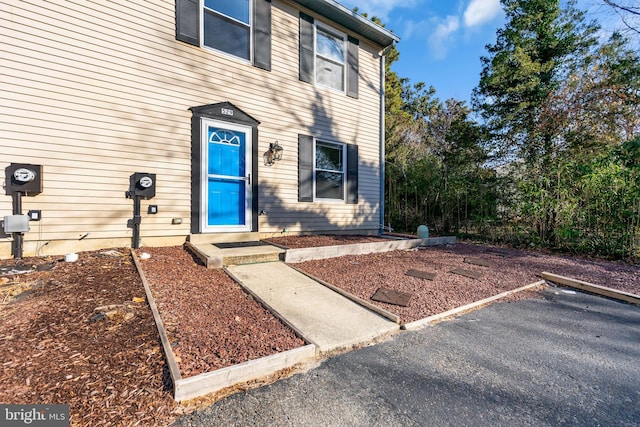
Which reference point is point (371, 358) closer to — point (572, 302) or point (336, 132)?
point (572, 302)

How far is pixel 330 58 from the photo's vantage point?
6438 millimetres

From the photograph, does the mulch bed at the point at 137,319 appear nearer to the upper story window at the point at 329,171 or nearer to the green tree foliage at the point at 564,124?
the green tree foliage at the point at 564,124

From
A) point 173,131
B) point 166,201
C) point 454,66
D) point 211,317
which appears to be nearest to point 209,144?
point 173,131

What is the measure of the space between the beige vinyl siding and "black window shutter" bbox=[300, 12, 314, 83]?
1.43 feet

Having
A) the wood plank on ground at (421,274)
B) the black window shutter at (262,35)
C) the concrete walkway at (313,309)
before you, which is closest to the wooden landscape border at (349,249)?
the concrete walkway at (313,309)

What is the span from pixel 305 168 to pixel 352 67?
2.93 meters

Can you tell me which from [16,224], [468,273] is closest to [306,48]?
[468,273]

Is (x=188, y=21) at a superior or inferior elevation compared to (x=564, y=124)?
superior

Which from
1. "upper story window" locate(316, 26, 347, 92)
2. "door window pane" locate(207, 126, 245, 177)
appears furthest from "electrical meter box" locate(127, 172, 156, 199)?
"upper story window" locate(316, 26, 347, 92)

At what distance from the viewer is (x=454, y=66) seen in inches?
453

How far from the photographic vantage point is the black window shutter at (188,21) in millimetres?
4527

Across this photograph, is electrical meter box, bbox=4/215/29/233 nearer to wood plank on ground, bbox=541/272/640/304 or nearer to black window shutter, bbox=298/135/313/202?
black window shutter, bbox=298/135/313/202

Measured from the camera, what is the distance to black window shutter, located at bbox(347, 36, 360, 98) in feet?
22.0

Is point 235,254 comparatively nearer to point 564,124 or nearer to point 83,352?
point 83,352
